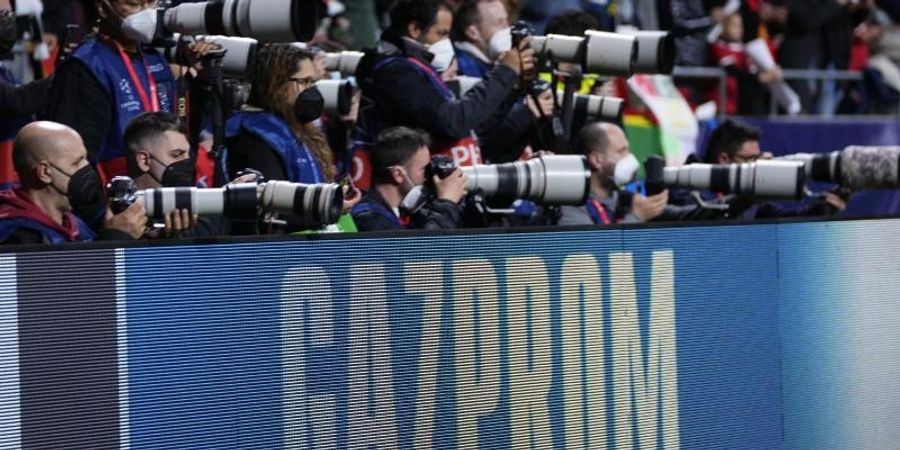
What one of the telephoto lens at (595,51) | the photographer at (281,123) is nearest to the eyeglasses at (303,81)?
the photographer at (281,123)

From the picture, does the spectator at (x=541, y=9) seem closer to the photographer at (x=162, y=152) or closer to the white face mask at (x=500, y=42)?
the white face mask at (x=500, y=42)

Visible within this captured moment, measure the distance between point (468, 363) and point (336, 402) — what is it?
600 mm

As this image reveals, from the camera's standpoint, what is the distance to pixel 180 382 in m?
5.07

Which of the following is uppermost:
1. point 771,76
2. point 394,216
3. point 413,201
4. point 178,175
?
point 178,175

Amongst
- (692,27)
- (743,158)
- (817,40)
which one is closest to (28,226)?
(743,158)

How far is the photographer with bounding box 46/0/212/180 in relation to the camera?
258 inches

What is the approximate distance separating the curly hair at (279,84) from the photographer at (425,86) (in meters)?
0.72

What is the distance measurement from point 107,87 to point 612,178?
2.62m

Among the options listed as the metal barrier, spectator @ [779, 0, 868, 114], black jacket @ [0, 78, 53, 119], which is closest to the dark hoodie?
black jacket @ [0, 78, 53, 119]

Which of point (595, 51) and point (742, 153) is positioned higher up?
point (595, 51)

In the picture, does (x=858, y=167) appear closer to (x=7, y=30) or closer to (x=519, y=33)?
(x=519, y=33)

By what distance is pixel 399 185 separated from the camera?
708cm

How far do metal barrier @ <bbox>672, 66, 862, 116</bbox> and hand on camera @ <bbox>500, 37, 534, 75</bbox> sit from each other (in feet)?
19.1

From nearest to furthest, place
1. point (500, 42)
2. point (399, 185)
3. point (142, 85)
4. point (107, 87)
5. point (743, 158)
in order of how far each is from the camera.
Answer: point (107, 87)
point (142, 85)
point (399, 185)
point (500, 42)
point (743, 158)
